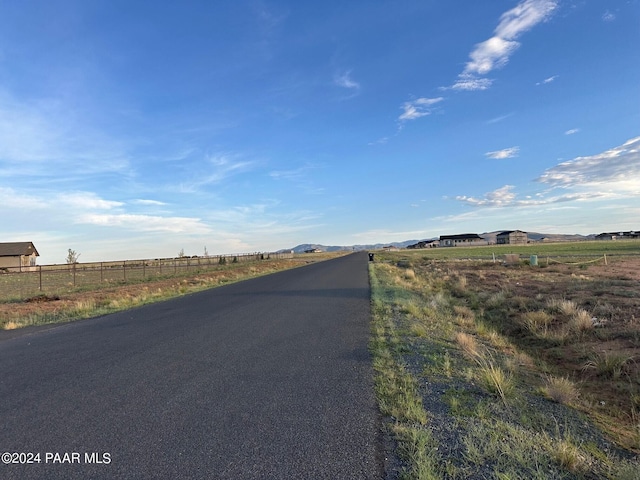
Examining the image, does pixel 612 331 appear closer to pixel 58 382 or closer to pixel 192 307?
pixel 58 382

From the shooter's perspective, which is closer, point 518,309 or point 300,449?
point 300,449

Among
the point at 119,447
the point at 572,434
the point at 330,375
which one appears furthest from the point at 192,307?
the point at 572,434

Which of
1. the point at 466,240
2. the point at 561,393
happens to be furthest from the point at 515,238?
the point at 561,393

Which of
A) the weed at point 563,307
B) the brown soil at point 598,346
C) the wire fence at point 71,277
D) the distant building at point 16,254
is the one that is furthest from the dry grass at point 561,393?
the distant building at point 16,254

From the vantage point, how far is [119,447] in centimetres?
379

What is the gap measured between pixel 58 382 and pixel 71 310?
11395 millimetres

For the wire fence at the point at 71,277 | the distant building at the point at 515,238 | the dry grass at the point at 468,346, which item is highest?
the distant building at the point at 515,238

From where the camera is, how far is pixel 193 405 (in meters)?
4.84

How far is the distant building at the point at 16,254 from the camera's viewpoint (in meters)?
64.4

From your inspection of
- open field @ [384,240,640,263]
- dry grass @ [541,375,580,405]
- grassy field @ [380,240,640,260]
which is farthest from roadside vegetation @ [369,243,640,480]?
grassy field @ [380,240,640,260]

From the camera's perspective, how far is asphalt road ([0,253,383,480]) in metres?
3.49

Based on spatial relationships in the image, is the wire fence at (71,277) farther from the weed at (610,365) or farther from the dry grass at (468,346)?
the weed at (610,365)

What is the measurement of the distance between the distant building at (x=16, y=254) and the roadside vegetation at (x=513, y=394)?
236 feet

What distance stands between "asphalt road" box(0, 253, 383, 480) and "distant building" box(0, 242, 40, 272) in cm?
6854
